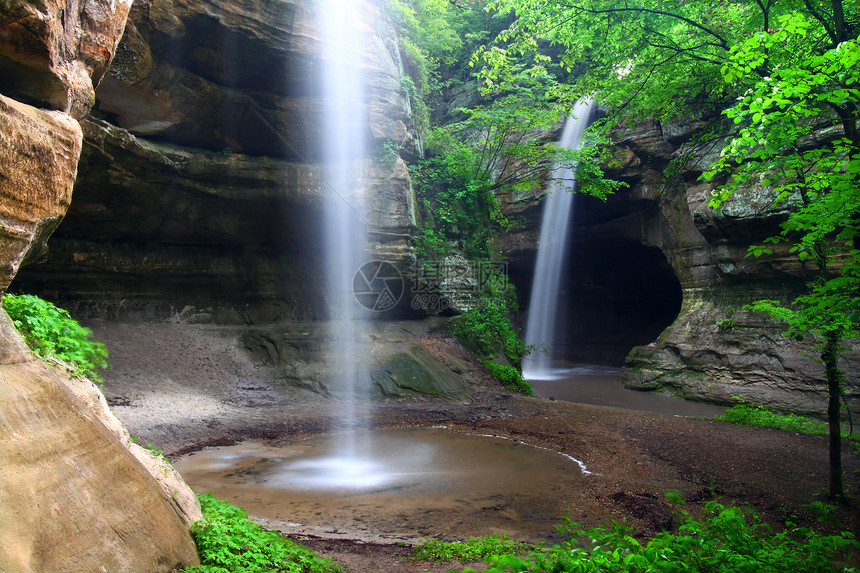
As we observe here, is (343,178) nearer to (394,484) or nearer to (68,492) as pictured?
(394,484)

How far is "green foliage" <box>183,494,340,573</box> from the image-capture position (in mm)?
3006

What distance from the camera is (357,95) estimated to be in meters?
12.7

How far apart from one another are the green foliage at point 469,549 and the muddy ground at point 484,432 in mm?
162

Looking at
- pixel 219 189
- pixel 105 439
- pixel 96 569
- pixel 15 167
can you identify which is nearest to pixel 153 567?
pixel 96 569

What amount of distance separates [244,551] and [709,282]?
15.1 metres

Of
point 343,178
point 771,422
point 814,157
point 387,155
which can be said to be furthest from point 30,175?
point 771,422

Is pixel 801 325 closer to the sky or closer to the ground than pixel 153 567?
closer to the sky

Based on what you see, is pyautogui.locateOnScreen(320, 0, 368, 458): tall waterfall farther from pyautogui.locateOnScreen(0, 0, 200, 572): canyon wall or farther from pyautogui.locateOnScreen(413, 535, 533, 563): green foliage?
pyautogui.locateOnScreen(0, 0, 200, 572): canyon wall

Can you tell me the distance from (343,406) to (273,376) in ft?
7.71

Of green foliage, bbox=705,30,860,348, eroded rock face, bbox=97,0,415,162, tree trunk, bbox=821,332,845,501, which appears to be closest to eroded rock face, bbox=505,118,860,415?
tree trunk, bbox=821,332,845,501

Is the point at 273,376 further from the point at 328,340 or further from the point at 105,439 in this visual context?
the point at 105,439

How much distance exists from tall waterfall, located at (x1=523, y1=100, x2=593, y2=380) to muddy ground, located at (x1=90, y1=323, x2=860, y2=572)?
279 inches

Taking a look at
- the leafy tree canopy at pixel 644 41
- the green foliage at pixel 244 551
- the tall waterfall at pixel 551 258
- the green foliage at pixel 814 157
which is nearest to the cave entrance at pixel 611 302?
the tall waterfall at pixel 551 258

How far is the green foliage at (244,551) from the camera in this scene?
3006 mm
